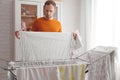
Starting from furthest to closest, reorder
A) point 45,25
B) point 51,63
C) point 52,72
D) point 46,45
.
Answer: point 45,25 < point 46,45 < point 51,63 < point 52,72

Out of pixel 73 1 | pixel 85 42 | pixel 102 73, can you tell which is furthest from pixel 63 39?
pixel 73 1

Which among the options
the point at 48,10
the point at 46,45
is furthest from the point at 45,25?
the point at 46,45

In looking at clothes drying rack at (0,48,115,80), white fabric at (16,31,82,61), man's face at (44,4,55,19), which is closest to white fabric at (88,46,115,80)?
clothes drying rack at (0,48,115,80)

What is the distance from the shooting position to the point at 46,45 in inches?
86.4

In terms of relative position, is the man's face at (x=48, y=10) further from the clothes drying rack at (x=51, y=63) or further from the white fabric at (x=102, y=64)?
the white fabric at (x=102, y=64)

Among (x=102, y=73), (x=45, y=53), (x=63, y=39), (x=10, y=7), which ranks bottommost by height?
(x=102, y=73)

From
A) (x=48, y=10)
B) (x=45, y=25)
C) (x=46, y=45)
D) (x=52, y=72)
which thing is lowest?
(x=52, y=72)

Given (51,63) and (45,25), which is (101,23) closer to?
(45,25)

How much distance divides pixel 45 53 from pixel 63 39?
0.26 m

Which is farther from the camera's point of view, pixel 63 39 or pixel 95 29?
pixel 95 29

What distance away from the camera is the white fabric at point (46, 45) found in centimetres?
213

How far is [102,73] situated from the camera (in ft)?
6.80

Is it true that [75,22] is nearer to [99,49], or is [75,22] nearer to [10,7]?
[10,7]

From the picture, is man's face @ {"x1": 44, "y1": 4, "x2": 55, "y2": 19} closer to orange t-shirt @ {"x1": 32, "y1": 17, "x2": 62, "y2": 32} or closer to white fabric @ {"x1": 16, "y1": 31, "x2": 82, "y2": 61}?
orange t-shirt @ {"x1": 32, "y1": 17, "x2": 62, "y2": 32}
